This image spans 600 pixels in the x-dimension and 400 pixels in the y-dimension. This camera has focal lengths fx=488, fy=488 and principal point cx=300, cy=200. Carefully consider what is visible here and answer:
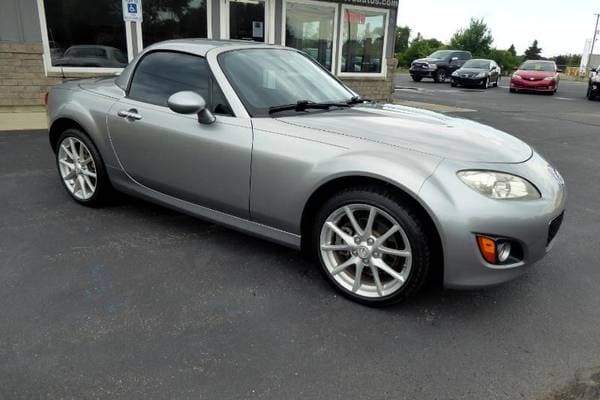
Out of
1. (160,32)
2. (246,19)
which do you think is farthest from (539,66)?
(160,32)

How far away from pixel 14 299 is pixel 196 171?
→ 1.34 meters

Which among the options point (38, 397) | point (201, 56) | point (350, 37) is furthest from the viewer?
point (350, 37)

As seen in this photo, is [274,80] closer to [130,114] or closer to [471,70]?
[130,114]

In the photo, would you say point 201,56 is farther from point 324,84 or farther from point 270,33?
point 270,33

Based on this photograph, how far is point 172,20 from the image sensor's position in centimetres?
1052

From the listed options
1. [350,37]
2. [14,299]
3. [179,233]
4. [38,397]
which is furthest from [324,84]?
[350,37]

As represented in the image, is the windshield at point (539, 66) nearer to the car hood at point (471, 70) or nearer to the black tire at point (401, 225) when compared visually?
the car hood at point (471, 70)

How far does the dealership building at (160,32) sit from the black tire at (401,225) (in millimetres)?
7121

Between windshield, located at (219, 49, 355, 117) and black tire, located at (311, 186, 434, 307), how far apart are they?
0.84m

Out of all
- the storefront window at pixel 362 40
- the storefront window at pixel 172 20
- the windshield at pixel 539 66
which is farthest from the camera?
Answer: the windshield at pixel 539 66

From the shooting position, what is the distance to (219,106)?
3.31m

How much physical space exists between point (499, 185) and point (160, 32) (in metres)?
9.50

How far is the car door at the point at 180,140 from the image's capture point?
3.19 m

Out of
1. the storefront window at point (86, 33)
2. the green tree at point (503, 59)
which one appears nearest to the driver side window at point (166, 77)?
the storefront window at point (86, 33)
